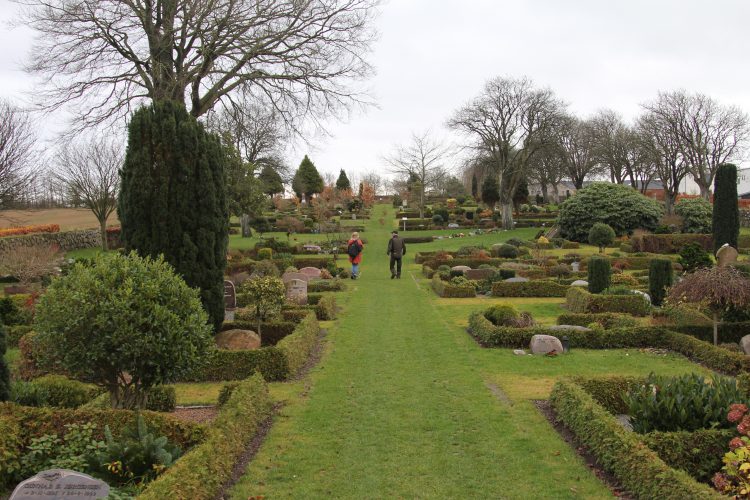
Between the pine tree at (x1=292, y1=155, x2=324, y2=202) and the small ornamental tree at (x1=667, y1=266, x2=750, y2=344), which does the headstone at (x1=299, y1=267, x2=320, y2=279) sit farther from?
the pine tree at (x1=292, y1=155, x2=324, y2=202)

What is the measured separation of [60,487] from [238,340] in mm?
6815

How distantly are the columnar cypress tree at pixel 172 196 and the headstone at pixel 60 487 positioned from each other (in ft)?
21.0

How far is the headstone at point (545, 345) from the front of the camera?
11.7 m

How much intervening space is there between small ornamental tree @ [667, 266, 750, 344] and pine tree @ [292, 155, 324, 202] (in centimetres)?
6553

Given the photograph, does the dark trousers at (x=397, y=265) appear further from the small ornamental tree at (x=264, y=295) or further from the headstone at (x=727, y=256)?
the headstone at (x=727, y=256)

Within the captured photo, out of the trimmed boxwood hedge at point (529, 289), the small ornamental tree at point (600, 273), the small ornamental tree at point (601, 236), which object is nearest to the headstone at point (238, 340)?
the trimmed boxwood hedge at point (529, 289)

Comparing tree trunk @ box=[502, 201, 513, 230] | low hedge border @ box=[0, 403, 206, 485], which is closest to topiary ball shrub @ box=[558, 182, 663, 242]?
tree trunk @ box=[502, 201, 513, 230]

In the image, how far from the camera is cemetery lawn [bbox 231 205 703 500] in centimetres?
584

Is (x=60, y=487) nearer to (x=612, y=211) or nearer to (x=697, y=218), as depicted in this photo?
(x=612, y=211)

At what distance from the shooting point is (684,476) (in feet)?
16.4

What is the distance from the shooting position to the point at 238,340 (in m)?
11.7

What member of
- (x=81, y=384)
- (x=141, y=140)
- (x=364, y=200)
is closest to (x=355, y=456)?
(x=81, y=384)

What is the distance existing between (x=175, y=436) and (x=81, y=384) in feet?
10.2

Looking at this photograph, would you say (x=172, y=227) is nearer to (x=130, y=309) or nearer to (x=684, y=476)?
(x=130, y=309)
